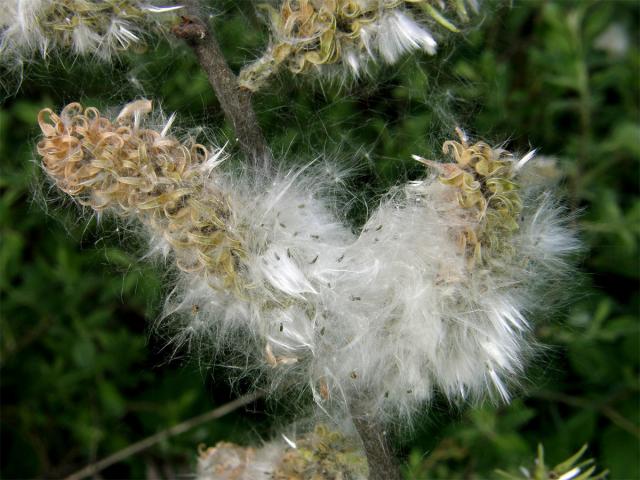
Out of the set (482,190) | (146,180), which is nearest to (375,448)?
(482,190)

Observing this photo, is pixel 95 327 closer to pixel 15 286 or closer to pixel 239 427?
pixel 15 286

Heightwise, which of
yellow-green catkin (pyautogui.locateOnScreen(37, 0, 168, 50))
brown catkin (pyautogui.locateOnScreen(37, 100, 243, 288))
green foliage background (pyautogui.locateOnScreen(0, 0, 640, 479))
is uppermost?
yellow-green catkin (pyautogui.locateOnScreen(37, 0, 168, 50))

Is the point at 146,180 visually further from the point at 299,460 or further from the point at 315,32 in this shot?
the point at 299,460

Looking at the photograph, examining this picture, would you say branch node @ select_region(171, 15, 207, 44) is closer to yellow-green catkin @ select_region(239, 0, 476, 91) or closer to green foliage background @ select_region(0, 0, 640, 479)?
yellow-green catkin @ select_region(239, 0, 476, 91)

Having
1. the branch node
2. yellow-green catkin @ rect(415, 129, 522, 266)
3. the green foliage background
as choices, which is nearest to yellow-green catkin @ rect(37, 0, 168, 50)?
the branch node

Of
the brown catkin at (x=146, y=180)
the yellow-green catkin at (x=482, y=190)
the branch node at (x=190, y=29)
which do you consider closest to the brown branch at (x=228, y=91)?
the branch node at (x=190, y=29)

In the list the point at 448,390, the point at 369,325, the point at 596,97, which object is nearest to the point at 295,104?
the point at 369,325
